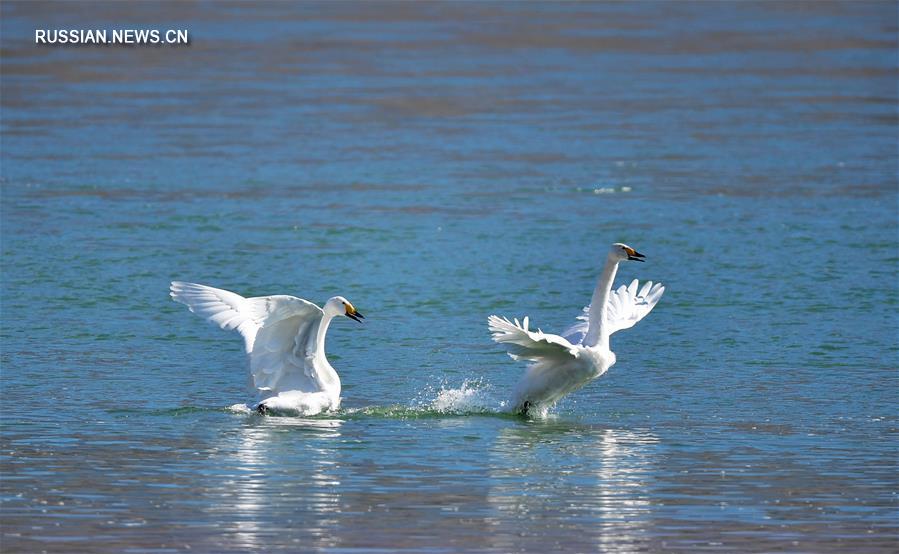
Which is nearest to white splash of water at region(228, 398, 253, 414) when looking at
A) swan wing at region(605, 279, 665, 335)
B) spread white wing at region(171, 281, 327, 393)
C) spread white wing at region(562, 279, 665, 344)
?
spread white wing at region(171, 281, 327, 393)

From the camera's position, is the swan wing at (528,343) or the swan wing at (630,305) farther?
the swan wing at (630,305)

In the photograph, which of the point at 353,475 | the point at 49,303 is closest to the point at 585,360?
the point at 353,475

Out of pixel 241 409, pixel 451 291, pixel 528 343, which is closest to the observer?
pixel 528 343

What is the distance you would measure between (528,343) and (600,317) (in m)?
0.86

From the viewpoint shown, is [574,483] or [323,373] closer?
[574,483]

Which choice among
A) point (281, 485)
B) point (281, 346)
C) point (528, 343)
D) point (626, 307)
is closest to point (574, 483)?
point (281, 485)

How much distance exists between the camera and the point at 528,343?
13930 mm

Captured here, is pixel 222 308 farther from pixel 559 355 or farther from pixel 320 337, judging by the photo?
pixel 559 355

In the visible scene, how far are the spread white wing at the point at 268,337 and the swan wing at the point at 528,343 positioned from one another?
151 centimetres

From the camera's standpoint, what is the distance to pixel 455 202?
25.0 m

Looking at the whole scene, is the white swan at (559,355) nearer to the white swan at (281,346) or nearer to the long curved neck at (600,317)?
the long curved neck at (600,317)

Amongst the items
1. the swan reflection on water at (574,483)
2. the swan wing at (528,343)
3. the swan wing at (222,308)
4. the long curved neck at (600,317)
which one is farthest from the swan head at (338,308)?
the long curved neck at (600,317)

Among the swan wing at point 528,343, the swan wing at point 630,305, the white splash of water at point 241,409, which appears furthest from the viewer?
the swan wing at point 630,305

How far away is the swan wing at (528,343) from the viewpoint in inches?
537
